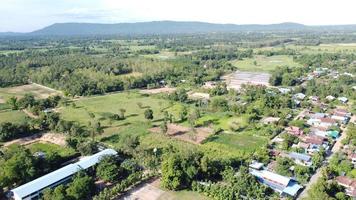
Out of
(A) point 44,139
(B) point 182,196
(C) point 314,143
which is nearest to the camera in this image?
(B) point 182,196

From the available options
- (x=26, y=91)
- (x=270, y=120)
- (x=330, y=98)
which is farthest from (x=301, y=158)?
(x=26, y=91)

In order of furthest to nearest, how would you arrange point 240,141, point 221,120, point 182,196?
point 221,120 → point 240,141 → point 182,196

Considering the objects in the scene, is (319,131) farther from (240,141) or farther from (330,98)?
(330,98)

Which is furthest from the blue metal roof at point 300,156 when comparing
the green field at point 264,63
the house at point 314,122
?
the green field at point 264,63

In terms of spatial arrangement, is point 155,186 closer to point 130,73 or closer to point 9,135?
point 9,135

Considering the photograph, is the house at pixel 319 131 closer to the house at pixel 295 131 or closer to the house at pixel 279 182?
the house at pixel 295 131

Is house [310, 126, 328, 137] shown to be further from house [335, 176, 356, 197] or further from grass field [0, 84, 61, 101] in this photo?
grass field [0, 84, 61, 101]

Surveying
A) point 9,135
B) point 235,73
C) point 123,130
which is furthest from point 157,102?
point 235,73

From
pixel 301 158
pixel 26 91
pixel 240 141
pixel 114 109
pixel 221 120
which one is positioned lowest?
pixel 26 91
